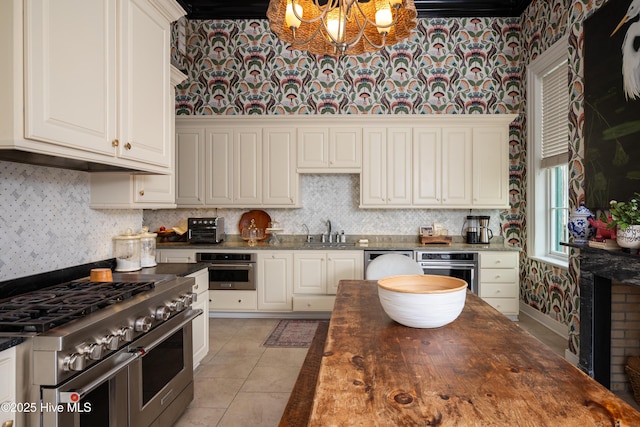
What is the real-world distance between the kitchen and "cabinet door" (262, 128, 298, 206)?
1.19ft

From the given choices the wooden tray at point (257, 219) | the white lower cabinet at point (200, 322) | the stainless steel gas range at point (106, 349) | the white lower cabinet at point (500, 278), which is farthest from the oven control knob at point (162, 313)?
the white lower cabinet at point (500, 278)

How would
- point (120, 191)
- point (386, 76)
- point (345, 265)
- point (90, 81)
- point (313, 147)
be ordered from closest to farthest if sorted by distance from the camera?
point (90, 81) < point (120, 191) < point (345, 265) < point (313, 147) < point (386, 76)

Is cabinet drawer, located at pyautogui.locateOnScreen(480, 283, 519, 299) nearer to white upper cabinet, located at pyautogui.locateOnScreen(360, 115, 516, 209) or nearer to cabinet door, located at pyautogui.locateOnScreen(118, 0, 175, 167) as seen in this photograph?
white upper cabinet, located at pyautogui.locateOnScreen(360, 115, 516, 209)

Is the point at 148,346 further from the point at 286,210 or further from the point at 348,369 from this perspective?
the point at 286,210

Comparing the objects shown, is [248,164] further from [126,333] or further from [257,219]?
[126,333]

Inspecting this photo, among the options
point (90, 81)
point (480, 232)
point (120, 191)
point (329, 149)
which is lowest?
point (480, 232)

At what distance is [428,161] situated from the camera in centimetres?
459

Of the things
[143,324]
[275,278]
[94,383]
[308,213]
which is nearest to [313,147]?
[308,213]

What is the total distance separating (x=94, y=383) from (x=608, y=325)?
10.7ft

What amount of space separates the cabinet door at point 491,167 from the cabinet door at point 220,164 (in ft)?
9.94

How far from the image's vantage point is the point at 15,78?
1.45 metres

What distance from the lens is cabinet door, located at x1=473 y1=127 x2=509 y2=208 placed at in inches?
179

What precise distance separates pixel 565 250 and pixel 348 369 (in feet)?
12.2

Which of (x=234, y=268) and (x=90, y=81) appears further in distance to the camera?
(x=234, y=268)
